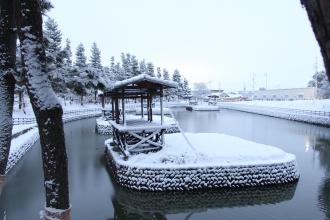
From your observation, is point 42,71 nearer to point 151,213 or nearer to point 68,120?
point 151,213

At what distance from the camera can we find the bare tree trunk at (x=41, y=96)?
2777 mm

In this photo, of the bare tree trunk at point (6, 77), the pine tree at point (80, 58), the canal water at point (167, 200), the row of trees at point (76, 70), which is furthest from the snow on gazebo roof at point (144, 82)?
the pine tree at point (80, 58)

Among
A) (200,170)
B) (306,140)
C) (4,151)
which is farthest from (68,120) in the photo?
(4,151)

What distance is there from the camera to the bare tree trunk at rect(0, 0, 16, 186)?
307cm

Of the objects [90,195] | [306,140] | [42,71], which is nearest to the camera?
[42,71]

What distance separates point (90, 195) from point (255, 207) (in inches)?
230

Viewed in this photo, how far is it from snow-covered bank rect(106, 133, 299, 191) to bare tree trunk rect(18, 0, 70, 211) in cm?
891

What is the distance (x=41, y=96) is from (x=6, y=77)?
0.60 m

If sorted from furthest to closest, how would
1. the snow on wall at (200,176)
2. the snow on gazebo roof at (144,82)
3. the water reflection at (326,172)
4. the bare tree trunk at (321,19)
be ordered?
the snow on gazebo roof at (144,82) → the snow on wall at (200,176) → the water reflection at (326,172) → the bare tree trunk at (321,19)

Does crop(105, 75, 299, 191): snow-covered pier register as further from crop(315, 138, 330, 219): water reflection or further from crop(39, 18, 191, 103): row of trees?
crop(39, 18, 191, 103): row of trees

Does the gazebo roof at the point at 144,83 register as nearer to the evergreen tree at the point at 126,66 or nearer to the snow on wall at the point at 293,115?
the snow on wall at the point at 293,115

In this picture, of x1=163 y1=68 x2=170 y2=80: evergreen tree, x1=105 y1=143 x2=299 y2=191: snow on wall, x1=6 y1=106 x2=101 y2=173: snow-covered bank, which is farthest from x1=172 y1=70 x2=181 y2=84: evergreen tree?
x1=105 y1=143 x2=299 y2=191: snow on wall

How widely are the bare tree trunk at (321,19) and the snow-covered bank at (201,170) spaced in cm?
1067

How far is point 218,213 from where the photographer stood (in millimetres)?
10117
